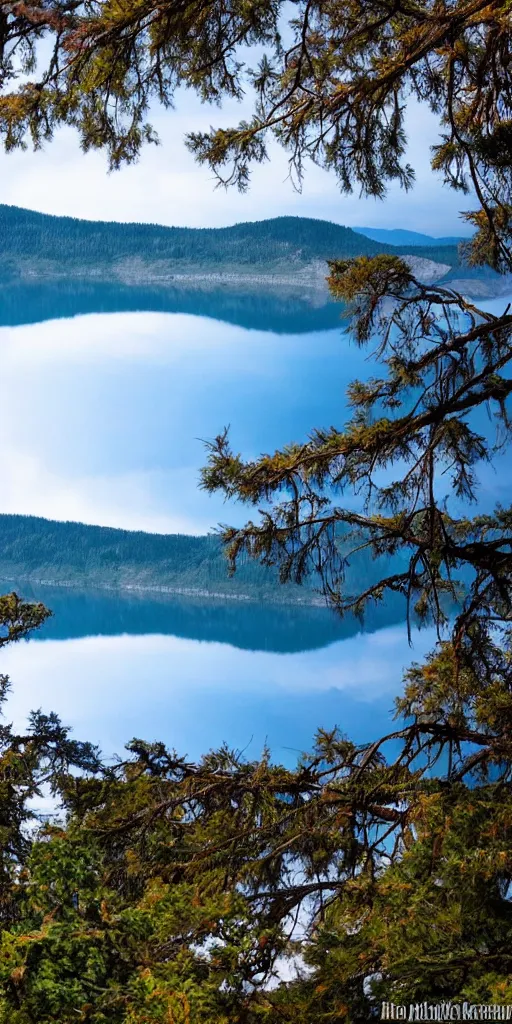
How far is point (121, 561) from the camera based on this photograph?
8.26 meters

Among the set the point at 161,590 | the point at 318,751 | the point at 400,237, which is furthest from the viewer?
the point at 400,237

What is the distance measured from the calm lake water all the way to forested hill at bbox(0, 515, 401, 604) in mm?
104

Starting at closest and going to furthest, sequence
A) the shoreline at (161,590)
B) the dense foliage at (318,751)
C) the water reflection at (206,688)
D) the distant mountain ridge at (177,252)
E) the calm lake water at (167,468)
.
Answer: the dense foliage at (318,751) < the water reflection at (206,688) < the calm lake water at (167,468) < the shoreline at (161,590) < the distant mountain ridge at (177,252)

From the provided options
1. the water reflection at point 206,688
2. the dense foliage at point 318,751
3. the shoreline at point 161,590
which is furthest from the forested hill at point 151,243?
the dense foliage at point 318,751

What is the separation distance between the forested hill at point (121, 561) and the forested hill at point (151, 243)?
7.86 ft

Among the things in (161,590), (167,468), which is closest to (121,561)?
(161,590)

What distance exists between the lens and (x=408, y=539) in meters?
3.00

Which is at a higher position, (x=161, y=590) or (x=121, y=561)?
(x=121, y=561)

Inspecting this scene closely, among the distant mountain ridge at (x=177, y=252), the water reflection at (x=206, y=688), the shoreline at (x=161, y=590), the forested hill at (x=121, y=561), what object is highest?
the distant mountain ridge at (x=177, y=252)

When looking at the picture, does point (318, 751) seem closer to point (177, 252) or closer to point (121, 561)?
point (121, 561)

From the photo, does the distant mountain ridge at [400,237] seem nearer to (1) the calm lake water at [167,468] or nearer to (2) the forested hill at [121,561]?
(1) the calm lake water at [167,468]

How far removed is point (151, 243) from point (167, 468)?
6.73ft

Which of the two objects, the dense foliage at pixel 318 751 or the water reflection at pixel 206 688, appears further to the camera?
the water reflection at pixel 206 688

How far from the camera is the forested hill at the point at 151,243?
28.3 feet
